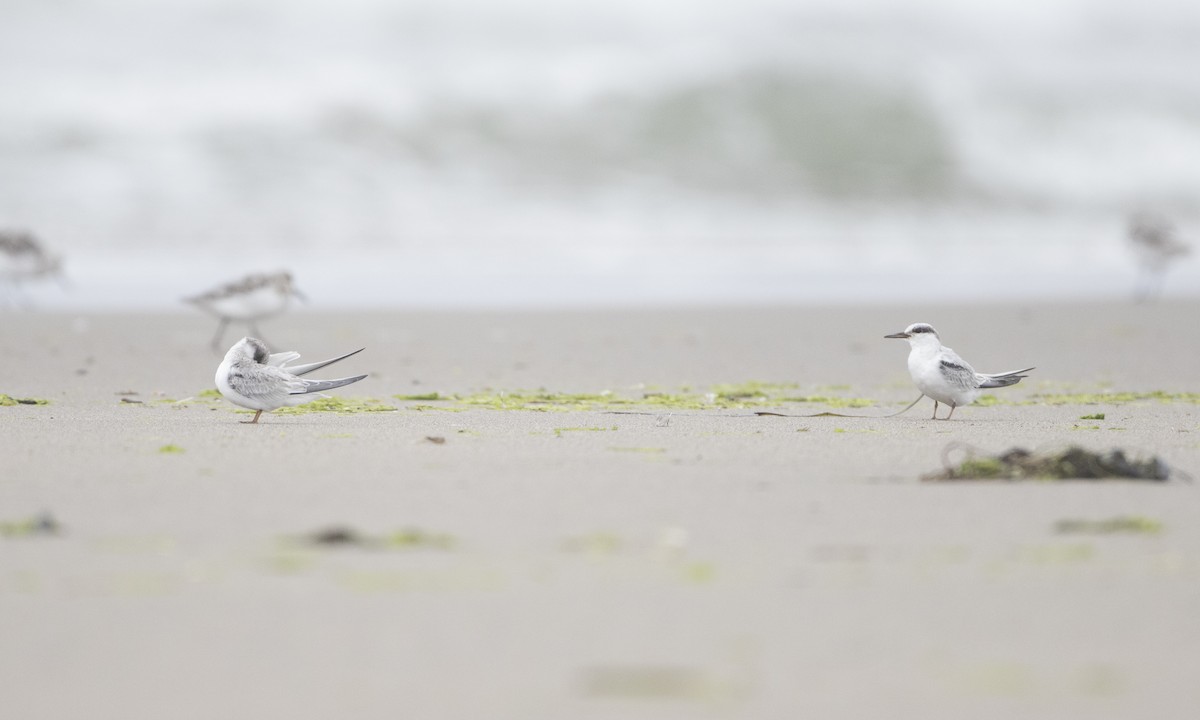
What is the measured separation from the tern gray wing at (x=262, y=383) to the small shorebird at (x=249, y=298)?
4986mm

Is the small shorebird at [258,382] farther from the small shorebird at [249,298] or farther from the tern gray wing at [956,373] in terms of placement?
the small shorebird at [249,298]

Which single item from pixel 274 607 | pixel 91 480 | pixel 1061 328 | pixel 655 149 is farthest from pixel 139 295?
pixel 655 149

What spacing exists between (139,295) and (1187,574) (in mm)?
14408

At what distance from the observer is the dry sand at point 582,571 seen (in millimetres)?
2418

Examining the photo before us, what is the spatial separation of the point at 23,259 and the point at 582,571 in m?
13.6

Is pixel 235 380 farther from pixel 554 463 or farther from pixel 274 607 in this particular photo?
pixel 274 607

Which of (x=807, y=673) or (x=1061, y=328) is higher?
(x=1061, y=328)

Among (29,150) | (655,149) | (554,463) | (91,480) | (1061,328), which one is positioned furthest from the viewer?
(655,149)

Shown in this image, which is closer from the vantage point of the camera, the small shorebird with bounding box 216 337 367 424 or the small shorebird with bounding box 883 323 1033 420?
the small shorebird with bounding box 216 337 367 424

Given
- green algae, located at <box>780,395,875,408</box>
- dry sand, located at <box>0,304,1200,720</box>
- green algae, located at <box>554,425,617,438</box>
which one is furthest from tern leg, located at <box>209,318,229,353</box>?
green algae, located at <box>554,425,617,438</box>

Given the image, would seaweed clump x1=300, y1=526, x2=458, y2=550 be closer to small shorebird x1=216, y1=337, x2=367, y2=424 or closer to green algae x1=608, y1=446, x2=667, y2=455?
green algae x1=608, y1=446, x2=667, y2=455

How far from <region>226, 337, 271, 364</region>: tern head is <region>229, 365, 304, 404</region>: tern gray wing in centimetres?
8

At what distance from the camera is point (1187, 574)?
315 cm

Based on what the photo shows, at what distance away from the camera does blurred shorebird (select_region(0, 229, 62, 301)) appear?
584 inches
